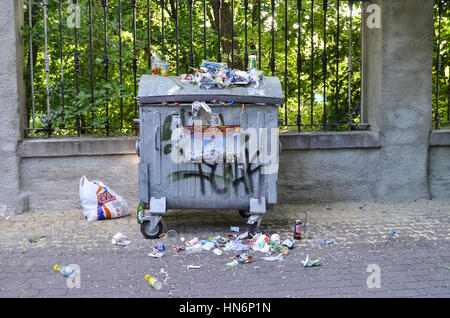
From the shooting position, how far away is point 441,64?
6.80 meters

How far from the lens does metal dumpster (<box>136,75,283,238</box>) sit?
4.75 meters

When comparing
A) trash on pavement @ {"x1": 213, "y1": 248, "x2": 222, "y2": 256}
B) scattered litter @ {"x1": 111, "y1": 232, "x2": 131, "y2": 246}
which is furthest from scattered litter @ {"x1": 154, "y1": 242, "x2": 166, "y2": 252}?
trash on pavement @ {"x1": 213, "y1": 248, "x2": 222, "y2": 256}

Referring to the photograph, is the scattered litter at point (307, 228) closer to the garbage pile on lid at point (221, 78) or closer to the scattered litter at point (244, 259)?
the scattered litter at point (244, 259)

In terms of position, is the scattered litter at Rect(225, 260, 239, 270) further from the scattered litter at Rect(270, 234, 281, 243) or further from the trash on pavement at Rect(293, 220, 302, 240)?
the trash on pavement at Rect(293, 220, 302, 240)

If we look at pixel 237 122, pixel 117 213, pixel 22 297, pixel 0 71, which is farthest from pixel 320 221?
pixel 0 71

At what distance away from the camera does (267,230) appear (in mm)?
5035

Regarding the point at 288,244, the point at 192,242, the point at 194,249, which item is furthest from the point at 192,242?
the point at 288,244

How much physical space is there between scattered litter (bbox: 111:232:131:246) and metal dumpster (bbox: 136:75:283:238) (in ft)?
0.72

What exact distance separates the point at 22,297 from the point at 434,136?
5214 mm

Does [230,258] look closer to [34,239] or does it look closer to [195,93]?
[195,93]

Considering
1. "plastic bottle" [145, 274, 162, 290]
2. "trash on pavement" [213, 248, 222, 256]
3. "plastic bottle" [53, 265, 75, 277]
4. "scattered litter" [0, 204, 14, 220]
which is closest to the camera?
"plastic bottle" [145, 274, 162, 290]

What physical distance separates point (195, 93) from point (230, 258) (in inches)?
65.2

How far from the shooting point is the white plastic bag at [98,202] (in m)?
5.45

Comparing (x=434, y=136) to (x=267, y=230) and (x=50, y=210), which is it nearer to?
(x=267, y=230)
